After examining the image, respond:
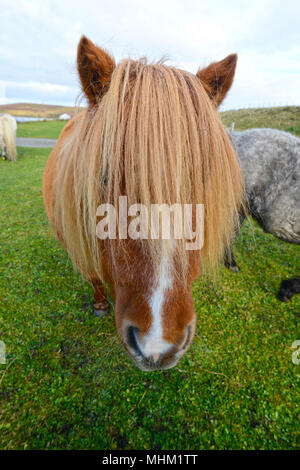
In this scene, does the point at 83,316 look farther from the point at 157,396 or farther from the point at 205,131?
the point at 205,131

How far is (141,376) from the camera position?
2248 mm

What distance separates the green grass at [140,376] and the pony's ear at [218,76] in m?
2.66

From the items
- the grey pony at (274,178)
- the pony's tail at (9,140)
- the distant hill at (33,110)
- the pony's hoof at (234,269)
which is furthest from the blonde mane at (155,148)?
the distant hill at (33,110)

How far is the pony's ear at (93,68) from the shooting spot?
1177 mm

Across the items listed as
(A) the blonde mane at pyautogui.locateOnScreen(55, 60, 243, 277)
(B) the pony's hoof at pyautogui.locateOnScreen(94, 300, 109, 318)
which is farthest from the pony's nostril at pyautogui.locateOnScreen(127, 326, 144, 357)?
(B) the pony's hoof at pyautogui.locateOnScreen(94, 300, 109, 318)

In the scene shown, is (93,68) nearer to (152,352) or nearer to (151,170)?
(151,170)

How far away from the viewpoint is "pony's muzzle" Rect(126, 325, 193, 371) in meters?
1.09

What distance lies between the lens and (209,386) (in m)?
2.21

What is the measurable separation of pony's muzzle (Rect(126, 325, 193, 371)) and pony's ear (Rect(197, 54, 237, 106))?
1.55m

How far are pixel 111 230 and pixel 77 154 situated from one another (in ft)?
2.13

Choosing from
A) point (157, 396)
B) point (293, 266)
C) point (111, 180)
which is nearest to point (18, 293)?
point (157, 396)

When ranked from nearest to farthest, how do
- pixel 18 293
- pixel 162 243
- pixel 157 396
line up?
pixel 162 243, pixel 157 396, pixel 18 293

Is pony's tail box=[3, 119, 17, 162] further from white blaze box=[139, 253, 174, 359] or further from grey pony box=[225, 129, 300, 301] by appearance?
white blaze box=[139, 253, 174, 359]

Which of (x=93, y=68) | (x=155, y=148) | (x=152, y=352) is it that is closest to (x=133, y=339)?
(x=152, y=352)
